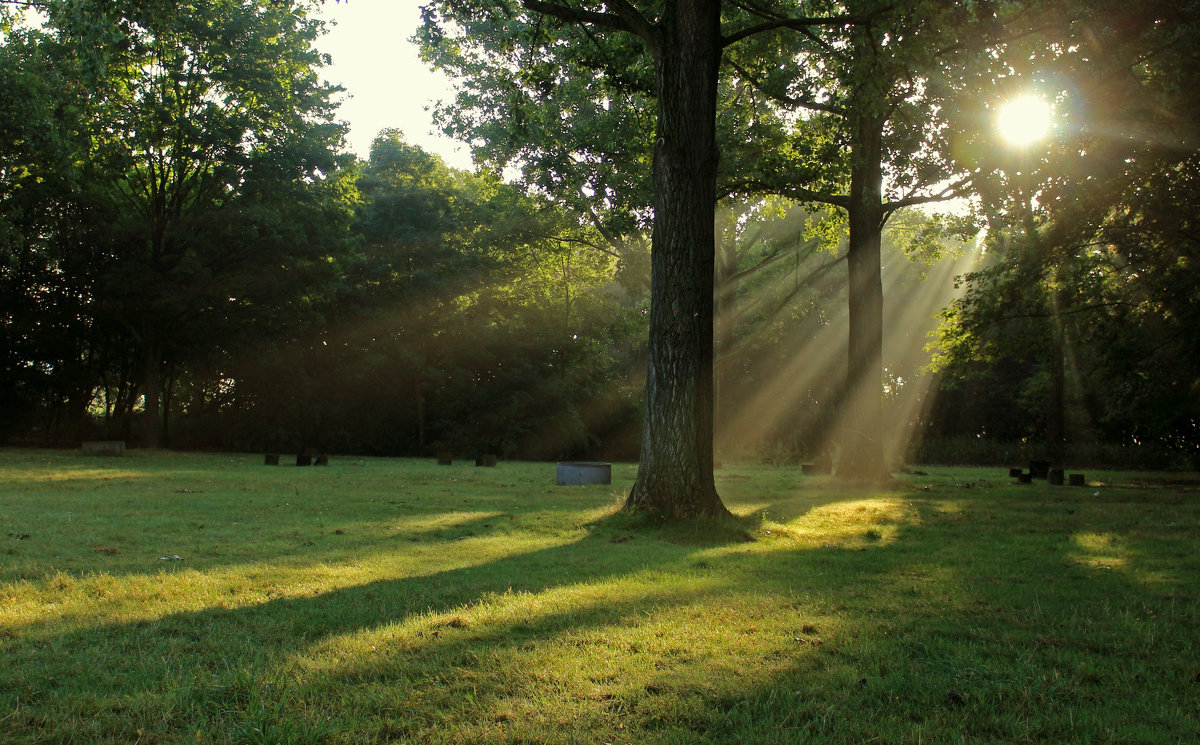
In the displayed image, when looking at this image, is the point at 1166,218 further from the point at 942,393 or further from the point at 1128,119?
the point at 942,393

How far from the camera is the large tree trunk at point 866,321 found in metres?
16.5

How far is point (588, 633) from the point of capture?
397 cm

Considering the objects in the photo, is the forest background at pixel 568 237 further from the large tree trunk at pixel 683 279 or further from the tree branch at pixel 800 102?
the large tree trunk at pixel 683 279

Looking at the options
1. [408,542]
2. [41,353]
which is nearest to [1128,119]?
[408,542]

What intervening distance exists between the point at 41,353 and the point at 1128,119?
108 feet

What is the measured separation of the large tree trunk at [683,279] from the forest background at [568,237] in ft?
4.31

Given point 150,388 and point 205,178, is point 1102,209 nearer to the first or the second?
point 205,178

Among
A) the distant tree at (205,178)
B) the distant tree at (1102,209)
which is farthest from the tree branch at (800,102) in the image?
the distant tree at (205,178)

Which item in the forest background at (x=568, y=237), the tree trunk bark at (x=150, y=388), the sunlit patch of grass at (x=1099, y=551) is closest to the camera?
the sunlit patch of grass at (x=1099, y=551)

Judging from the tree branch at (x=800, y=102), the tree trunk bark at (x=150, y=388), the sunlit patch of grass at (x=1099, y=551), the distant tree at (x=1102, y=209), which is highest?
the tree branch at (x=800, y=102)

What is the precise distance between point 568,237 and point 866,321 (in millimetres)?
16001

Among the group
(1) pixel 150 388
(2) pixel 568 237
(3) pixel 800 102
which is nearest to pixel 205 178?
(1) pixel 150 388

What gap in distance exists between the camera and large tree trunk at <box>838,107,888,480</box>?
16.5 meters

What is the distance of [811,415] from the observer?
135 feet
